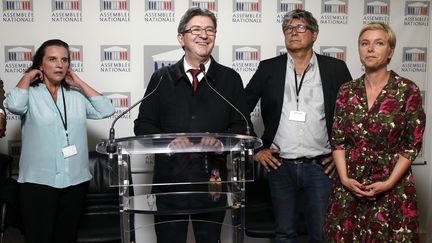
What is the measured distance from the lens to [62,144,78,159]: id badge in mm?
2348

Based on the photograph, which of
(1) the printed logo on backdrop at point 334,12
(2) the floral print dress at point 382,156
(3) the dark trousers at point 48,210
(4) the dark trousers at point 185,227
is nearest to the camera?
(4) the dark trousers at point 185,227

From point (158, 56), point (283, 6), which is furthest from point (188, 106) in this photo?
point (283, 6)

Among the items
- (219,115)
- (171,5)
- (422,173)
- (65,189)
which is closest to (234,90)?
(219,115)

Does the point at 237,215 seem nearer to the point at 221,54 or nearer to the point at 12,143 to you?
the point at 221,54

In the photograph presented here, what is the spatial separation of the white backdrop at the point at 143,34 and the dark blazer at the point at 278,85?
2.86ft

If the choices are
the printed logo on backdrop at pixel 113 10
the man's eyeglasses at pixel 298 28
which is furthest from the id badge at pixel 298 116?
the printed logo on backdrop at pixel 113 10

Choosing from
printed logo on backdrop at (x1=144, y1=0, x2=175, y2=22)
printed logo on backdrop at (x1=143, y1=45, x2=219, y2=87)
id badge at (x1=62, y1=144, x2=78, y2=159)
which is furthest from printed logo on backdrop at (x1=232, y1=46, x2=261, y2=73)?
id badge at (x1=62, y1=144, x2=78, y2=159)

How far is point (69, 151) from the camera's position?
236 centimetres

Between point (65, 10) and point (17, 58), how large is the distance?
0.50 m

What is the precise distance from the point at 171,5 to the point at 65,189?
63.4 inches

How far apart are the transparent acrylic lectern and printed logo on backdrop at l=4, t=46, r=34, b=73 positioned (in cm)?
189

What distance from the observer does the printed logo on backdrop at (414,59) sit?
353 cm

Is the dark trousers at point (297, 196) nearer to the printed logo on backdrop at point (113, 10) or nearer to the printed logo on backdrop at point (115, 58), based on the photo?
the printed logo on backdrop at point (115, 58)

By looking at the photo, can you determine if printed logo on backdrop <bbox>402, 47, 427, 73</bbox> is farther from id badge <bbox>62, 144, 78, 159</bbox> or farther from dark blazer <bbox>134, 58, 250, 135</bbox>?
id badge <bbox>62, 144, 78, 159</bbox>
